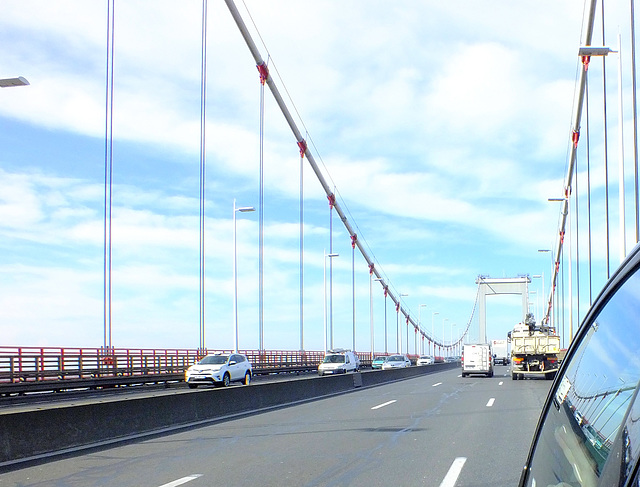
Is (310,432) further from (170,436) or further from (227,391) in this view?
(227,391)

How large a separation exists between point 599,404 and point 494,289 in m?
123

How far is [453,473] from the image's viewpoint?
351 inches

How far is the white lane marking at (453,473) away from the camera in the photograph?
27.0ft

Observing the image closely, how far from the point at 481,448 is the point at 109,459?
17.9ft

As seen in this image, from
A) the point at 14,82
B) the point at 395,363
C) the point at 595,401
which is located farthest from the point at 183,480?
the point at 395,363

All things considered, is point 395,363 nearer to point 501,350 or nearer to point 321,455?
point 501,350

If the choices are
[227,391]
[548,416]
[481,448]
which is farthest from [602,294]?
[227,391]

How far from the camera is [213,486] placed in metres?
8.16

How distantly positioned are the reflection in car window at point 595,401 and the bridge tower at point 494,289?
119 m

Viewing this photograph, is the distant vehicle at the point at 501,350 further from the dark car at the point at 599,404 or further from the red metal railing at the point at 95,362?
the dark car at the point at 599,404

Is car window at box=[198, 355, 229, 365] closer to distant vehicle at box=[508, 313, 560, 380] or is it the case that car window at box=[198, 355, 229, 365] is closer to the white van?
distant vehicle at box=[508, 313, 560, 380]

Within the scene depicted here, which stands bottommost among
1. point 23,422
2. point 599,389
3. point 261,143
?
point 23,422

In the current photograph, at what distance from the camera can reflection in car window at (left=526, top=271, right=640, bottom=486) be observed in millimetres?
2229

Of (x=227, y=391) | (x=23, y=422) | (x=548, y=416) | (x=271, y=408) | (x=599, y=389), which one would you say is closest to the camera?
(x=599, y=389)
